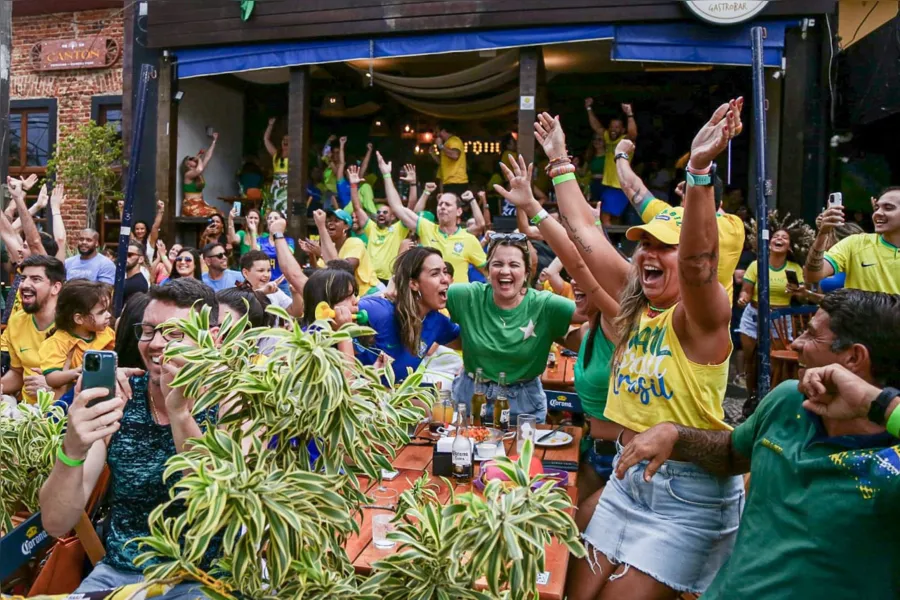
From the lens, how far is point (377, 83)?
409 inches

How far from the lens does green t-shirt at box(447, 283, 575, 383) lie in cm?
381

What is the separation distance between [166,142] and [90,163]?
1.44 meters

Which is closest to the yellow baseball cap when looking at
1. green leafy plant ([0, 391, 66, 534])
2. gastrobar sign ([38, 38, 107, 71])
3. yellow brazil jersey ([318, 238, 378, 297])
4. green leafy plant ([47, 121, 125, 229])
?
green leafy plant ([0, 391, 66, 534])

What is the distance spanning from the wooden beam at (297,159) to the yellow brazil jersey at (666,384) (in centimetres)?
712

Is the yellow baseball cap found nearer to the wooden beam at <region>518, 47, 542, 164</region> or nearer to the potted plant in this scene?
the potted plant

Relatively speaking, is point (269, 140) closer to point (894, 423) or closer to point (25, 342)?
point (25, 342)

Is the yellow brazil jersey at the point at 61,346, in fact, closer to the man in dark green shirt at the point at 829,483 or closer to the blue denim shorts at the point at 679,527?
the blue denim shorts at the point at 679,527

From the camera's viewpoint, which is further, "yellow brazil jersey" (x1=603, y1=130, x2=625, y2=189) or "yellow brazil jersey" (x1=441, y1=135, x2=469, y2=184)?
"yellow brazil jersey" (x1=441, y1=135, x2=469, y2=184)

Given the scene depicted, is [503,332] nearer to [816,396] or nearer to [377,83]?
[816,396]

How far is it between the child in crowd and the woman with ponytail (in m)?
1.47

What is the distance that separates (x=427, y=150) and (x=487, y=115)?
1.53m

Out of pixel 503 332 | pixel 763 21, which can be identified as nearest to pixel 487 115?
pixel 763 21

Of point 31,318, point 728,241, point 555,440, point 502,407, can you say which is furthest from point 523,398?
point 31,318

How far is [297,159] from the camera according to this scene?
30.2 feet
